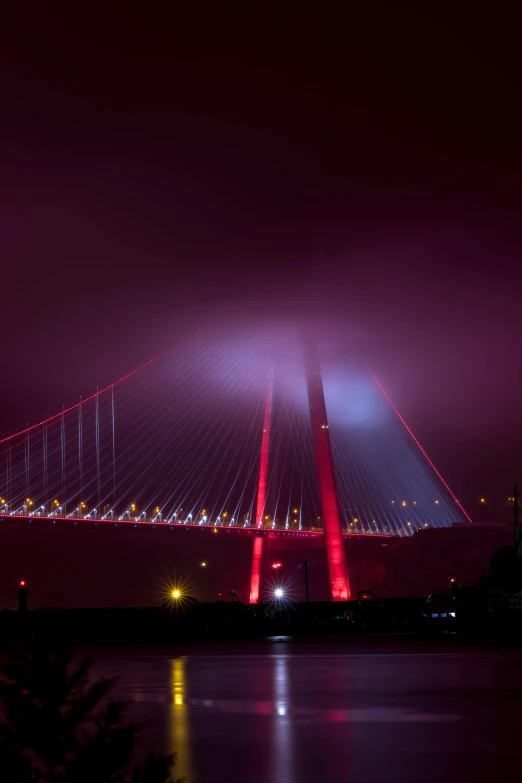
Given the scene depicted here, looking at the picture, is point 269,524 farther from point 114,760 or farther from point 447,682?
point 114,760

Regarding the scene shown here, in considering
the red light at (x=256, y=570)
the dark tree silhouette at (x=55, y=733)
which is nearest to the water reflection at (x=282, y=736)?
the dark tree silhouette at (x=55, y=733)

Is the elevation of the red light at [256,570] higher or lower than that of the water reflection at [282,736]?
higher

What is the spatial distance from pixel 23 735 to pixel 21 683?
25 centimetres

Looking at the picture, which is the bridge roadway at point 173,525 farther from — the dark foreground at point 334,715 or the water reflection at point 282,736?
the water reflection at point 282,736

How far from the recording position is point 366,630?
31234mm

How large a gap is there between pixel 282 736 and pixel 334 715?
1.46 m

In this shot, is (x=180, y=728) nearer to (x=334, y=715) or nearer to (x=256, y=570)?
(x=334, y=715)

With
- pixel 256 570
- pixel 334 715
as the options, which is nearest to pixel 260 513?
pixel 256 570

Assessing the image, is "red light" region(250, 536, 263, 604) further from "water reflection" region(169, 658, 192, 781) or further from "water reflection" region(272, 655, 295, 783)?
"water reflection" region(272, 655, 295, 783)

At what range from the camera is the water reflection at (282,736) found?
776 cm

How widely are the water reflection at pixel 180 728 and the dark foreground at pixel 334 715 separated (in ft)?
0.04

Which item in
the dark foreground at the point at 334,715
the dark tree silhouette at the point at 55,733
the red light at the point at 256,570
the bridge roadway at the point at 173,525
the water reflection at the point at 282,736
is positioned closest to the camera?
the dark tree silhouette at the point at 55,733

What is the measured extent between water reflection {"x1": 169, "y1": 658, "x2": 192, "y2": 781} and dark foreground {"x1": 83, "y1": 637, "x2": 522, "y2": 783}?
0.04 feet

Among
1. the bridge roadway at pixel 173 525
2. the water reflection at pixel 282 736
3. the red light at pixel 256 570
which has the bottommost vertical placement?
the water reflection at pixel 282 736
